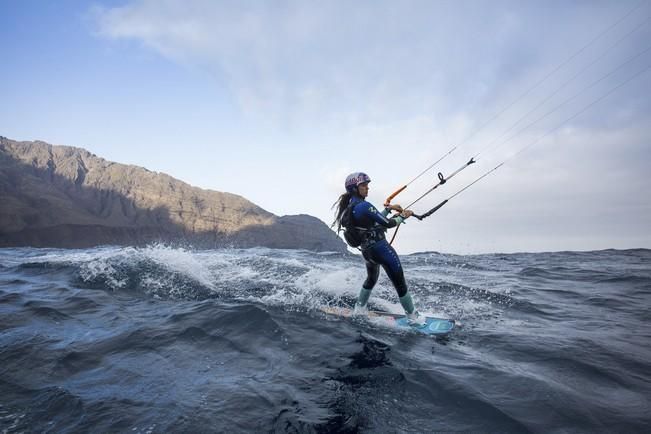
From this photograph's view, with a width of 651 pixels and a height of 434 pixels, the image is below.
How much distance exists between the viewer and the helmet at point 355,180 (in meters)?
8.15

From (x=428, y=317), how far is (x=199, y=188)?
12883 cm

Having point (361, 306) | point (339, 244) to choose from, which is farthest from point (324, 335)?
Answer: point (339, 244)

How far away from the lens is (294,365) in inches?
206

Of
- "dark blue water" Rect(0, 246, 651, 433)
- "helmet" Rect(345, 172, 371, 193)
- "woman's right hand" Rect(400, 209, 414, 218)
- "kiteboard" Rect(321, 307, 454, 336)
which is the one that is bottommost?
"dark blue water" Rect(0, 246, 651, 433)

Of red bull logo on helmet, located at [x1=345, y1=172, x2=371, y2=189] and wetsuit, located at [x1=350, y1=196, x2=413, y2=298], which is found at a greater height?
red bull logo on helmet, located at [x1=345, y1=172, x2=371, y2=189]

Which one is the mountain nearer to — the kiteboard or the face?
the kiteboard

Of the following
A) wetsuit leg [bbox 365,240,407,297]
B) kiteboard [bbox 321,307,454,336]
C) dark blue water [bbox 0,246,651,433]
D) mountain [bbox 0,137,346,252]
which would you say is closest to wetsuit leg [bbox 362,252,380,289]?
wetsuit leg [bbox 365,240,407,297]

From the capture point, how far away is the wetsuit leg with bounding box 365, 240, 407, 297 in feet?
25.9

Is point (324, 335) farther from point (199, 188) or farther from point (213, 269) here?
point (199, 188)

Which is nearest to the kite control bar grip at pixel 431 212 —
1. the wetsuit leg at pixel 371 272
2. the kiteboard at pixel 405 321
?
the wetsuit leg at pixel 371 272

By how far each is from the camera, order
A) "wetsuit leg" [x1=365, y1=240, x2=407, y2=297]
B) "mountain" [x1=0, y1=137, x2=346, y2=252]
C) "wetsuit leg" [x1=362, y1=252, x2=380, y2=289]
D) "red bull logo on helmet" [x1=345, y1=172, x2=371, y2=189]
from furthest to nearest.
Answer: "mountain" [x1=0, y1=137, x2=346, y2=252]
"wetsuit leg" [x1=362, y1=252, x2=380, y2=289]
"red bull logo on helmet" [x1=345, y1=172, x2=371, y2=189]
"wetsuit leg" [x1=365, y1=240, x2=407, y2=297]

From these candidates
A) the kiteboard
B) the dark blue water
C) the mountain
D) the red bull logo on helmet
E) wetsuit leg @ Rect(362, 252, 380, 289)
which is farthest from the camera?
the mountain

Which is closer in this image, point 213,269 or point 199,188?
point 213,269

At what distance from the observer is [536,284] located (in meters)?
14.7
